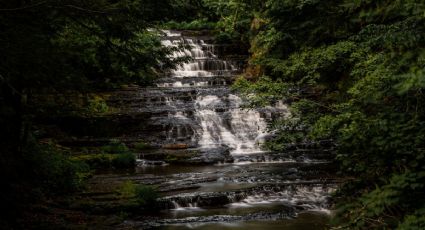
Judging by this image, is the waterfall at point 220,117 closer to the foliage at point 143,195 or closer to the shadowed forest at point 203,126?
the shadowed forest at point 203,126

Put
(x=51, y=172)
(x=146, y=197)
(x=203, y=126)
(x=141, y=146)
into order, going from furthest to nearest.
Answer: (x=203, y=126)
(x=141, y=146)
(x=146, y=197)
(x=51, y=172)

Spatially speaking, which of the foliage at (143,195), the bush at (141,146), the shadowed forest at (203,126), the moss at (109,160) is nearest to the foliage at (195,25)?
the shadowed forest at (203,126)

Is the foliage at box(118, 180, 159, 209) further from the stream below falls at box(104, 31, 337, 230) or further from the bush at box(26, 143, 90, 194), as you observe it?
the bush at box(26, 143, 90, 194)

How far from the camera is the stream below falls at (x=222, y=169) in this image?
29.9 feet

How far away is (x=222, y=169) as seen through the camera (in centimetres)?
1301

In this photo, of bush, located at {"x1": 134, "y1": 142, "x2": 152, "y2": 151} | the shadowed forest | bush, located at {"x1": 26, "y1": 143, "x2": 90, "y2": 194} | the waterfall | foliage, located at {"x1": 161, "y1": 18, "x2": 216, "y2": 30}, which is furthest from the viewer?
foliage, located at {"x1": 161, "y1": 18, "x2": 216, "y2": 30}

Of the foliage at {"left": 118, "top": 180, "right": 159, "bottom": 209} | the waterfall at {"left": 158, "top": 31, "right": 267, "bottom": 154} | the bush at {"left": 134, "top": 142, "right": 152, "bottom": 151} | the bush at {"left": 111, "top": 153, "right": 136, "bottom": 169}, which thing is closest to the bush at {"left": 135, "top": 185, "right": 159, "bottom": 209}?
the foliage at {"left": 118, "top": 180, "right": 159, "bottom": 209}

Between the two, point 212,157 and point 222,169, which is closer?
point 222,169

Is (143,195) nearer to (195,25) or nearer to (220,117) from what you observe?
(220,117)

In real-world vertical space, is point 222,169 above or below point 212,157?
below

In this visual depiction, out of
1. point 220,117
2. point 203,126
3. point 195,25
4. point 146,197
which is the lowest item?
point 146,197

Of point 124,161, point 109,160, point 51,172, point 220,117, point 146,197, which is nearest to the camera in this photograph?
point 51,172

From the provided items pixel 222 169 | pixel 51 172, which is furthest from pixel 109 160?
pixel 51 172

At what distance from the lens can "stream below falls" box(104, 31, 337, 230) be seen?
359 inches
